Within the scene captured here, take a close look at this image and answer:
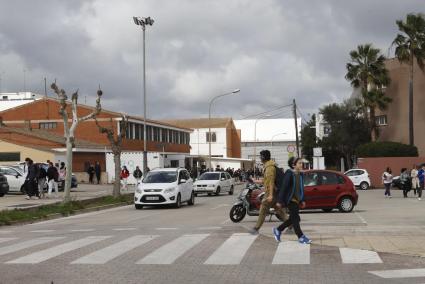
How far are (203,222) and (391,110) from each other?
144 ft

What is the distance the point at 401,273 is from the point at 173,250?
14.3 feet

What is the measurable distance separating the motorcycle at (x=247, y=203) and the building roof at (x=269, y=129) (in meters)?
94.8

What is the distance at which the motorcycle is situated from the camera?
60.2 feet

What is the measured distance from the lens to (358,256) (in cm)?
1078

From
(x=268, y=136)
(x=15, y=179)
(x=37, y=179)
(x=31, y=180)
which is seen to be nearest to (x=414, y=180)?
(x=37, y=179)

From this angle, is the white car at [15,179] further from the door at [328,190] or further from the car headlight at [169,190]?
the door at [328,190]

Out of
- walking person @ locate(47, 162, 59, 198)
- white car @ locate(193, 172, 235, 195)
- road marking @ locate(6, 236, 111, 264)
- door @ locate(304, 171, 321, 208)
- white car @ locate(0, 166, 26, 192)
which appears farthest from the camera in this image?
white car @ locate(193, 172, 235, 195)

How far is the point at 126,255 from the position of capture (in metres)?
11.4

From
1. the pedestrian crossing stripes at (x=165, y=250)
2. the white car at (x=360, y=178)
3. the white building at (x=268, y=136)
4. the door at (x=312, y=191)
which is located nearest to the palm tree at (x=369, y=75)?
the white car at (x=360, y=178)

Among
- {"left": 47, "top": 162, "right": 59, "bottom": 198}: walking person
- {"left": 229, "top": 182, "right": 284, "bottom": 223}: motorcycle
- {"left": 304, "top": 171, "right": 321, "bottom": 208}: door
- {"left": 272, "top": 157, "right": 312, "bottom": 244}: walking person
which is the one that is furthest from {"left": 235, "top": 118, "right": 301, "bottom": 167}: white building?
{"left": 272, "top": 157, "right": 312, "bottom": 244}: walking person

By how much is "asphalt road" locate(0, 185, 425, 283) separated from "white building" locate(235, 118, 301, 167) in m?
96.1

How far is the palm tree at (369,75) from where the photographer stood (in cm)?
5666

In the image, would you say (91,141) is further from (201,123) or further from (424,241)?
(424,241)

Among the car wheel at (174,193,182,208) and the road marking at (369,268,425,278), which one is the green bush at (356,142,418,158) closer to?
the car wheel at (174,193,182,208)
